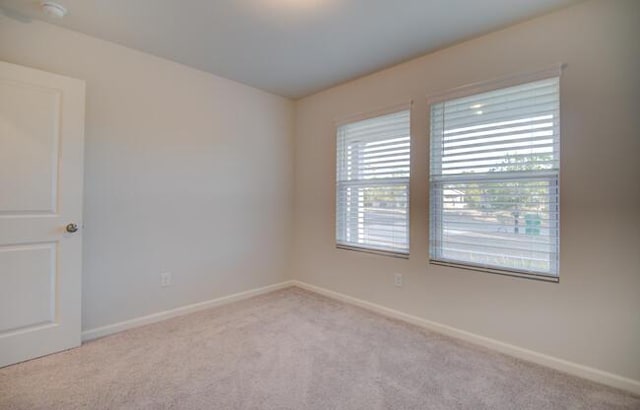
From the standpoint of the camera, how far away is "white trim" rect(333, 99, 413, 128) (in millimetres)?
2932

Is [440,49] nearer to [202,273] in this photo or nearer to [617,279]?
[617,279]

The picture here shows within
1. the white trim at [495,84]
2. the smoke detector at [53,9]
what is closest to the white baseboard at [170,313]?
the smoke detector at [53,9]

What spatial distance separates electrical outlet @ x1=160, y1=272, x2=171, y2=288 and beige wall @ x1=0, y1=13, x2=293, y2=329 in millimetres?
37

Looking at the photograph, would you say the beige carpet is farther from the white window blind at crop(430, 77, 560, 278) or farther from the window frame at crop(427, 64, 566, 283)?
the white window blind at crop(430, 77, 560, 278)

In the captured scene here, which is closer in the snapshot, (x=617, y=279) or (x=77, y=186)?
(x=617, y=279)

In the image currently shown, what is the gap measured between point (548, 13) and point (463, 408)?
261 centimetres

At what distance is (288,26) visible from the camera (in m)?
2.33

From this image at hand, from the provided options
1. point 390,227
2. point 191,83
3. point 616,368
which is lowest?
point 616,368

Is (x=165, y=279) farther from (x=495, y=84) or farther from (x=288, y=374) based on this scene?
(x=495, y=84)

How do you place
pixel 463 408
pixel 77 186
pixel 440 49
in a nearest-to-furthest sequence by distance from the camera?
pixel 463 408 < pixel 77 186 < pixel 440 49

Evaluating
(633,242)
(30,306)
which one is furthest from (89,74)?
(633,242)

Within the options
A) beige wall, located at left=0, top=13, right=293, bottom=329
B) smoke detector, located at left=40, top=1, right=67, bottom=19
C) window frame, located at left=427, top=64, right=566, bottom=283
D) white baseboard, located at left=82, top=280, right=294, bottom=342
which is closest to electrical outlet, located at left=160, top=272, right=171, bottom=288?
beige wall, located at left=0, top=13, right=293, bottom=329

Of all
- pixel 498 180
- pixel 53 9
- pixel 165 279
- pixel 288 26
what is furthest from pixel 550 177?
pixel 53 9

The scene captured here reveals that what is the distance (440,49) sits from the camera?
8.73ft
